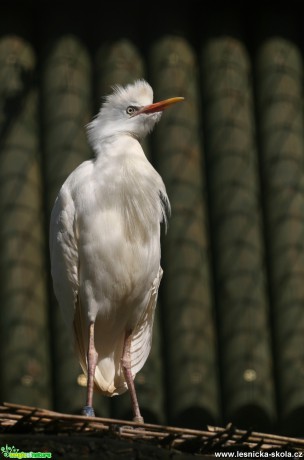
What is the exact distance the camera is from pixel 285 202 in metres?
10.6

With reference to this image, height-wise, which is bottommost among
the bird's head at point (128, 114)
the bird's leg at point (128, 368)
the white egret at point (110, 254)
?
the bird's leg at point (128, 368)

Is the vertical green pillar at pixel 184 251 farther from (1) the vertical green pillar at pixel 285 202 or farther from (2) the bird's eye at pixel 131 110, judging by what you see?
(2) the bird's eye at pixel 131 110

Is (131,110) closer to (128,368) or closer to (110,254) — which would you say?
(110,254)

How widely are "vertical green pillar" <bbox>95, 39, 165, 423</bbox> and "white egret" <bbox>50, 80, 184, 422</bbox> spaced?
1.09 metres

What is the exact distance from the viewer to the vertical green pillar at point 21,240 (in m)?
10.1

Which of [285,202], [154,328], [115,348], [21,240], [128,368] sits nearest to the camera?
[128,368]

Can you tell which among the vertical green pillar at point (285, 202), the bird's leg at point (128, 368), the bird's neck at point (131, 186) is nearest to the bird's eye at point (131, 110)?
the bird's neck at point (131, 186)

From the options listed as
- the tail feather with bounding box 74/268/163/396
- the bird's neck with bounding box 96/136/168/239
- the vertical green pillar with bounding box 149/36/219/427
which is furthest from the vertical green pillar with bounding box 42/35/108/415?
the bird's neck with bounding box 96/136/168/239

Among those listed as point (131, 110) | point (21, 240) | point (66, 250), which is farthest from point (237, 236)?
point (66, 250)

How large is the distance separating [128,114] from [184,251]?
1.65 m

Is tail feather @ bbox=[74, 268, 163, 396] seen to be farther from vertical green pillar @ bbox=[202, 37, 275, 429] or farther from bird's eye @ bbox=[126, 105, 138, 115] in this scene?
vertical green pillar @ bbox=[202, 37, 275, 429]

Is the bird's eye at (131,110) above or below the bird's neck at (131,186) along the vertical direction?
above

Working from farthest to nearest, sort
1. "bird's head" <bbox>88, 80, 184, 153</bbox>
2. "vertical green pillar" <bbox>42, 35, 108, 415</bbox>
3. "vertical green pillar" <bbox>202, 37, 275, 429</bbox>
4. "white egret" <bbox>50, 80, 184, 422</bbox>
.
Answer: "vertical green pillar" <bbox>42, 35, 108, 415</bbox> → "vertical green pillar" <bbox>202, 37, 275, 429</bbox> → "bird's head" <bbox>88, 80, 184, 153</bbox> → "white egret" <bbox>50, 80, 184, 422</bbox>

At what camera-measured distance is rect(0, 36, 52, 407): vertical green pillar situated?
10.1 m
